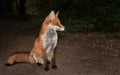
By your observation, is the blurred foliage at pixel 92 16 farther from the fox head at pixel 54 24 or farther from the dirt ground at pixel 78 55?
the fox head at pixel 54 24

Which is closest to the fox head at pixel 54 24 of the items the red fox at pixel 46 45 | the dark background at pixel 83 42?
the red fox at pixel 46 45

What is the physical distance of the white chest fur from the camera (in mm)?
5773

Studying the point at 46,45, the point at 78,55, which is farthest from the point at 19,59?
the point at 78,55

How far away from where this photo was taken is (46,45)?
5902 millimetres

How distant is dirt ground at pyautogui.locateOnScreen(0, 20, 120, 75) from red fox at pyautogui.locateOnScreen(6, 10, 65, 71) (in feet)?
0.63

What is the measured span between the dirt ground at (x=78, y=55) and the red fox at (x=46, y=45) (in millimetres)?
193

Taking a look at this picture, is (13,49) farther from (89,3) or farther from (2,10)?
(2,10)

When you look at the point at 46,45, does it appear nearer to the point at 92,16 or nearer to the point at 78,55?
the point at 78,55

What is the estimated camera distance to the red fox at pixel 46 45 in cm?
568

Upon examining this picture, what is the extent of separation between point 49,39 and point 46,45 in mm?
162

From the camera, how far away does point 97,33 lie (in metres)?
10.8

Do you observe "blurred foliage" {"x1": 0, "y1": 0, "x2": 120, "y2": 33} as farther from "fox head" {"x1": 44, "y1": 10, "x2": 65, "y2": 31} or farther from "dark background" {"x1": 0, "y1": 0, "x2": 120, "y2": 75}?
"fox head" {"x1": 44, "y1": 10, "x2": 65, "y2": 31}

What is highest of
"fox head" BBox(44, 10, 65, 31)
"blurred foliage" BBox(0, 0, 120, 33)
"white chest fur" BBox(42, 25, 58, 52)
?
"fox head" BBox(44, 10, 65, 31)

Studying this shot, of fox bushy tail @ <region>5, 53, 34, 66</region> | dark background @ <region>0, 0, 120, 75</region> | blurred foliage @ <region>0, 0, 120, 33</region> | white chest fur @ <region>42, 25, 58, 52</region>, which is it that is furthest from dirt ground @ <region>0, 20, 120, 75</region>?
white chest fur @ <region>42, 25, 58, 52</region>
